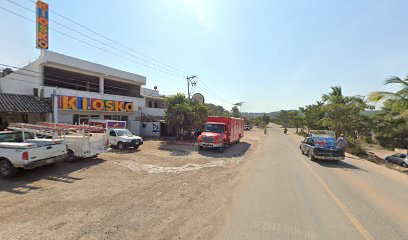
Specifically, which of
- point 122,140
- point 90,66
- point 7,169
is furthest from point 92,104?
point 7,169

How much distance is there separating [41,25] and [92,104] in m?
8.74

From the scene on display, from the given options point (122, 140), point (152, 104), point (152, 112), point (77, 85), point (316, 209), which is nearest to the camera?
point (316, 209)

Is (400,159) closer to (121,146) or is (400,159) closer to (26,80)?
(121,146)

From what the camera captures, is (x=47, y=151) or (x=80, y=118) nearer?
(x=47, y=151)

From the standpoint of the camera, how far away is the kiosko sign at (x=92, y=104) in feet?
69.6

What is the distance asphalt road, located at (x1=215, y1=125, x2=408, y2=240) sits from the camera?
4664 millimetres

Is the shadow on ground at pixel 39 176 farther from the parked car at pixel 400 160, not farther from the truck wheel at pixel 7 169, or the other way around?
the parked car at pixel 400 160

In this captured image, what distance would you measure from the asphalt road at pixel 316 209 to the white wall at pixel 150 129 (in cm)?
2226

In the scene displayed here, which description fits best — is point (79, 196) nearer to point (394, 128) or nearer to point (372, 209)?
point (372, 209)

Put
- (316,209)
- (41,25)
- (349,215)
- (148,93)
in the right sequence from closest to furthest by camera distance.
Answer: (349,215) → (316,209) → (41,25) → (148,93)

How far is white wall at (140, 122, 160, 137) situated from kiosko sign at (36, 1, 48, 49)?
1430 centimetres

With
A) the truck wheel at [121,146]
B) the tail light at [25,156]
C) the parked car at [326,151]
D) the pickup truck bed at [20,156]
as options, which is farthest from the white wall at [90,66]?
the parked car at [326,151]

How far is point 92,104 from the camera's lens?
939 inches

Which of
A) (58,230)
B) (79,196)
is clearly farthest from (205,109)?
(58,230)
